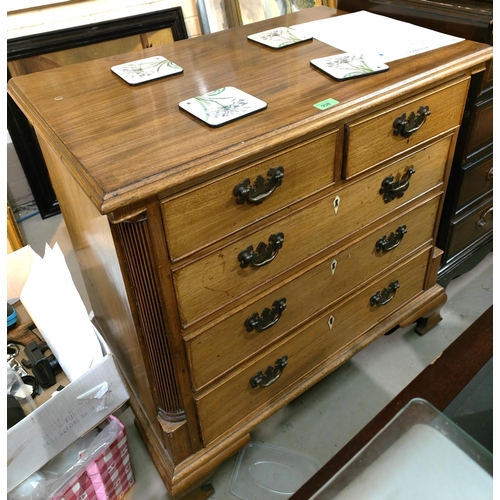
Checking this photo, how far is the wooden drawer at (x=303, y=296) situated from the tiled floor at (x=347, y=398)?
0.38 meters

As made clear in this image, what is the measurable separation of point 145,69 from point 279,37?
315 mm

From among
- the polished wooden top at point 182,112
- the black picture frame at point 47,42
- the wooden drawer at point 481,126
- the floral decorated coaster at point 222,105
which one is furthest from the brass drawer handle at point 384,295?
the black picture frame at point 47,42

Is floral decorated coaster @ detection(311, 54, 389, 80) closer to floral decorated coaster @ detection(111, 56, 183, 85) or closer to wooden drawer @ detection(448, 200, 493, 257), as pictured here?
floral decorated coaster @ detection(111, 56, 183, 85)

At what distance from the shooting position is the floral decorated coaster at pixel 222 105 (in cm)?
78

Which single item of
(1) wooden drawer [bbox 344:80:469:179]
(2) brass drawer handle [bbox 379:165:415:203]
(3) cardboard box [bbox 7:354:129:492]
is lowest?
(3) cardboard box [bbox 7:354:129:492]

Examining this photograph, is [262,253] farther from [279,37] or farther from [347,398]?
[347,398]

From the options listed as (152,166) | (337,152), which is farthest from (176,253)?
(337,152)

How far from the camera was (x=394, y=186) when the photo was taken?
104 centimetres

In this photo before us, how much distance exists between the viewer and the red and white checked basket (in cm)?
101

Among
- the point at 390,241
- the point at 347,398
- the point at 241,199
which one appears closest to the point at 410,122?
the point at 390,241

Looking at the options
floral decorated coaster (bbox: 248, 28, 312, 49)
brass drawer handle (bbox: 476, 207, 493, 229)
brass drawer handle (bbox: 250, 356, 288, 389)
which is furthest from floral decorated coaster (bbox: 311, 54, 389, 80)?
brass drawer handle (bbox: 476, 207, 493, 229)

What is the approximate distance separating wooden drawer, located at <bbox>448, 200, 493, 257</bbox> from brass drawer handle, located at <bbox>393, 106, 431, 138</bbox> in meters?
0.50
